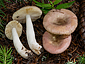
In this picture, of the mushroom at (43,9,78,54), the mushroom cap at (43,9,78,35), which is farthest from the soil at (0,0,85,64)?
the mushroom cap at (43,9,78,35)

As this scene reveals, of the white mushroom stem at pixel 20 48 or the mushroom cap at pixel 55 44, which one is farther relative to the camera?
the white mushroom stem at pixel 20 48

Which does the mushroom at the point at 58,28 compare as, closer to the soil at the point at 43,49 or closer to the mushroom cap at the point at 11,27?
the soil at the point at 43,49

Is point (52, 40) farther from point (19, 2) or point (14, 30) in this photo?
point (19, 2)

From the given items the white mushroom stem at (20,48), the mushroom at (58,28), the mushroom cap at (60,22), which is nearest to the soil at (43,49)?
the white mushroom stem at (20,48)

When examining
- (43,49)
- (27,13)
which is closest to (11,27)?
(27,13)

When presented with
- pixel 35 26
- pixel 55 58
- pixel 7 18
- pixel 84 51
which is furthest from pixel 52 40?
pixel 7 18

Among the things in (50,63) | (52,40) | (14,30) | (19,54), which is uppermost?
(14,30)

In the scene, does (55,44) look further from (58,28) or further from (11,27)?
(11,27)
